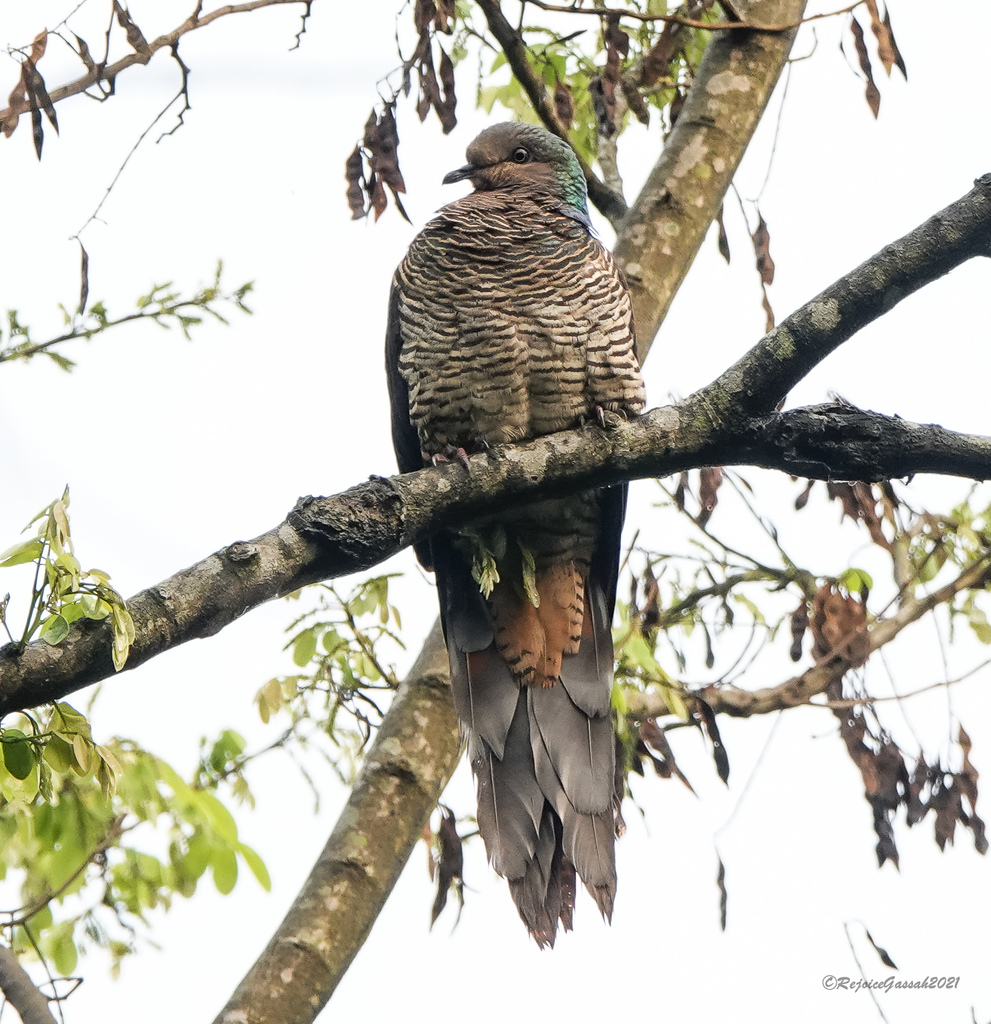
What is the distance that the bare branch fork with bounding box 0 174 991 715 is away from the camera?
2.29m

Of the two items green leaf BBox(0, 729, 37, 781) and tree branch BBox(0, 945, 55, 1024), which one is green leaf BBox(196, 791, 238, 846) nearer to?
tree branch BBox(0, 945, 55, 1024)

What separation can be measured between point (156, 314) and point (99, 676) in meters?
1.68

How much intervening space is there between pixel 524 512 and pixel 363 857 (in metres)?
1.18

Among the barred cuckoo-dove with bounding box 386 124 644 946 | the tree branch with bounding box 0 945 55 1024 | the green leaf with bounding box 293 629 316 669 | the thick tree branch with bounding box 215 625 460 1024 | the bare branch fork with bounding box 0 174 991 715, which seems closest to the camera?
the bare branch fork with bounding box 0 174 991 715

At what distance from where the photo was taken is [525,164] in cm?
464

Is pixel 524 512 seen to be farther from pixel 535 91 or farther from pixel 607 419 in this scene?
pixel 535 91

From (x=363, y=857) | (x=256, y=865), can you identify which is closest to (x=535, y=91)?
(x=363, y=857)

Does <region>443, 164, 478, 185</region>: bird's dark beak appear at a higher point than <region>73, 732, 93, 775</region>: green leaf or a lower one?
higher

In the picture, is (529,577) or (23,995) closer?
(23,995)

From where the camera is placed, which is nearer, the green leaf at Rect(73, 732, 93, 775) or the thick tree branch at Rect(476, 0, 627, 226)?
the green leaf at Rect(73, 732, 93, 775)

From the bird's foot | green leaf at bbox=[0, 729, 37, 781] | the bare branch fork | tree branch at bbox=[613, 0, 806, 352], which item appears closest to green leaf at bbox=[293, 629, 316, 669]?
the bird's foot

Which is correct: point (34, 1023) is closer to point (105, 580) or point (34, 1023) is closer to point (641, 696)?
point (105, 580)

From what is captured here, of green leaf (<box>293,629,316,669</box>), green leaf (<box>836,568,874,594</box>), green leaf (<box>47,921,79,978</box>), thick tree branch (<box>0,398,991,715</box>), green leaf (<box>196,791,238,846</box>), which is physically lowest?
green leaf (<box>47,921,79,978</box>)

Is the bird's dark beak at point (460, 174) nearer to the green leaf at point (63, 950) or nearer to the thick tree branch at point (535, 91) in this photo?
the thick tree branch at point (535, 91)
